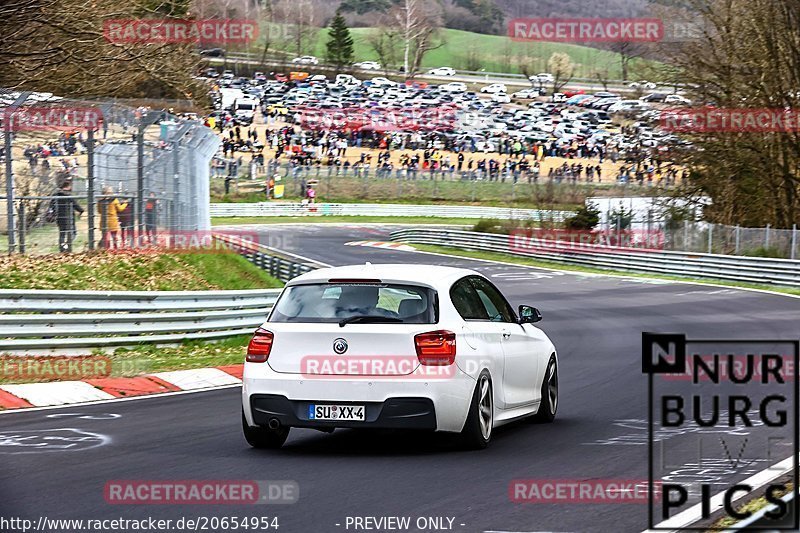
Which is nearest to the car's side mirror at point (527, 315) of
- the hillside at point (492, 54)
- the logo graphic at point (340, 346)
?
the logo graphic at point (340, 346)

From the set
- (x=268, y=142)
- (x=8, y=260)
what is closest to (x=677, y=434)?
(x=8, y=260)

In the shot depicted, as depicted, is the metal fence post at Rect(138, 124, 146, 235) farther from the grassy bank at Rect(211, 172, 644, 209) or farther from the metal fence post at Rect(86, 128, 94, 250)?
the grassy bank at Rect(211, 172, 644, 209)

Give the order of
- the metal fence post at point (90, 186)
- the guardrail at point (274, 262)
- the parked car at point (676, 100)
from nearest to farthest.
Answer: the metal fence post at point (90, 186)
the guardrail at point (274, 262)
the parked car at point (676, 100)

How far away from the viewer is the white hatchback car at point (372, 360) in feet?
30.2

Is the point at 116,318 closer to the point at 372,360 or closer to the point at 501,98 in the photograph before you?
the point at 372,360

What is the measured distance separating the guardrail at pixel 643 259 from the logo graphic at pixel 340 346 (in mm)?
27506

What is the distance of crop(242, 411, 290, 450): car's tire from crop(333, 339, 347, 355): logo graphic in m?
0.87

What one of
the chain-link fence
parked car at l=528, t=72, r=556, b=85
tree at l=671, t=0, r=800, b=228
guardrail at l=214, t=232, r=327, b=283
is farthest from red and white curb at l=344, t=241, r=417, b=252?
parked car at l=528, t=72, r=556, b=85

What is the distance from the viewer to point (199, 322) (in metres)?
18.3

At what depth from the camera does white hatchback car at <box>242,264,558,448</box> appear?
363 inches

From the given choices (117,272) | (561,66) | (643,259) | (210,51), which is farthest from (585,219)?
(561,66)

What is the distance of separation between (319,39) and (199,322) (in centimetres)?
13935

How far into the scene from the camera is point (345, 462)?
912 centimetres

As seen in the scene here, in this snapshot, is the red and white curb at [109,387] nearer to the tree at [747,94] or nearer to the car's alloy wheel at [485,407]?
the car's alloy wheel at [485,407]
